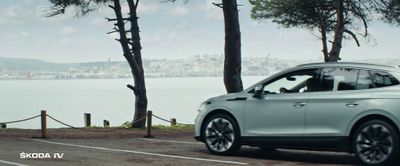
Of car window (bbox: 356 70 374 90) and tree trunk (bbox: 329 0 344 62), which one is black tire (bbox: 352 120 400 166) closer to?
car window (bbox: 356 70 374 90)

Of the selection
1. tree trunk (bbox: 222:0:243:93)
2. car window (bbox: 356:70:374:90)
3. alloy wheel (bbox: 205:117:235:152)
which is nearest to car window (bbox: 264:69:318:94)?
car window (bbox: 356:70:374:90)

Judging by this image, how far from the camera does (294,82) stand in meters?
10.7

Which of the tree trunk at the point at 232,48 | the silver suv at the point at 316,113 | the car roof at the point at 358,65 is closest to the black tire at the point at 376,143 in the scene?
the silver suv at the point at 316,113

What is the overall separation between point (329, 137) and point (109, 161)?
11.5ft

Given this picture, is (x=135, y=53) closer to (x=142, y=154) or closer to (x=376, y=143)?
(x=142, y=154)

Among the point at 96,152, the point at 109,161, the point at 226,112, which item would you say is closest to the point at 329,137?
the point at 226,112

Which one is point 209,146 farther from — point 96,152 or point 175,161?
point 96,152

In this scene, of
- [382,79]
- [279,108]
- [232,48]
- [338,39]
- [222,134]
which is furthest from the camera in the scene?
[338,39]

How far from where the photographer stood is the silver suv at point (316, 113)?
9.29 m

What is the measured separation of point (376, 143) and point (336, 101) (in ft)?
2.99

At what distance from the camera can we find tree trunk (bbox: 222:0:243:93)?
1816 centimetres

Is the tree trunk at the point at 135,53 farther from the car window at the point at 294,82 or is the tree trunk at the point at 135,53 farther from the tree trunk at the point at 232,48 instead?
the car window at the point at 294,82

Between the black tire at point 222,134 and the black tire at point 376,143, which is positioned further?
the black tire at point 222,134

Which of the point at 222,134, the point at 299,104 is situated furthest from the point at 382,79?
the point at 222,134
